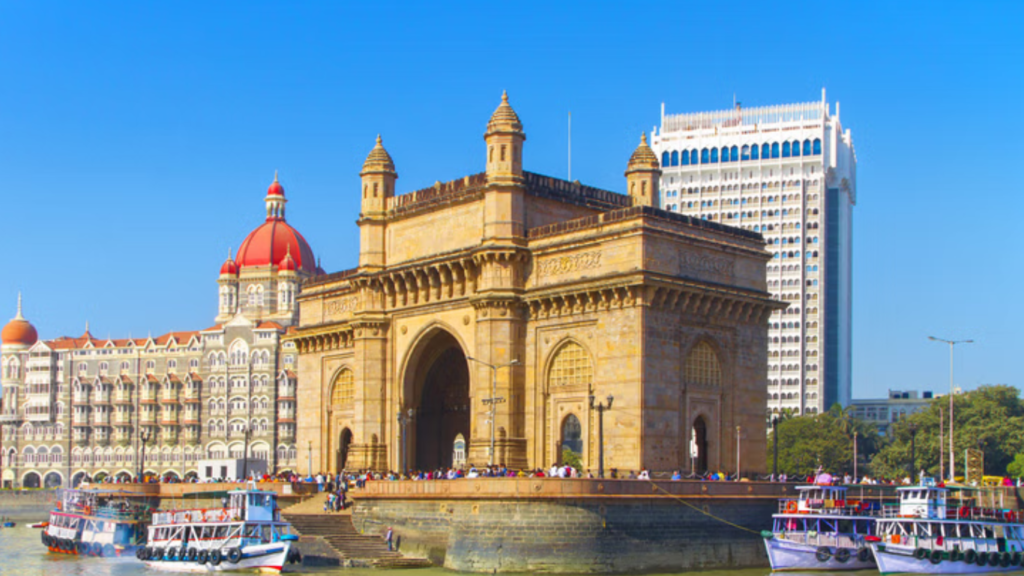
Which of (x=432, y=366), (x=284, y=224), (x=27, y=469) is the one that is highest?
(x=284, y=224)

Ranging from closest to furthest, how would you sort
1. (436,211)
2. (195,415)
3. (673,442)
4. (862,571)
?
(862,571)
(673,442)
(436,211)
(195,415)

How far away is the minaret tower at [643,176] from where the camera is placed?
2479 inches

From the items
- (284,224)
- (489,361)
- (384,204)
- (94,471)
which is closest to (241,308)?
(284,224)

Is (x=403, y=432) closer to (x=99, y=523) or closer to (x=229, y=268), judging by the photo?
(x=99, y=523)

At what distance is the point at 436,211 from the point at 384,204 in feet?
14.2

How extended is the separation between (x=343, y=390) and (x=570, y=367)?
1877 centimetres

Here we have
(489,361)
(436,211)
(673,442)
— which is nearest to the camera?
(673,442)

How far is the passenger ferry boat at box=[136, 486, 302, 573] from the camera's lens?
50.1 m

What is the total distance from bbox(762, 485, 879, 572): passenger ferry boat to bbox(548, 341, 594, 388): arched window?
9704 mm

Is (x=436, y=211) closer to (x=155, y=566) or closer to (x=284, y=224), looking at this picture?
(x=155, y=566)

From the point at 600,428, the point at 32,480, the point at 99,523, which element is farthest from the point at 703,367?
the point at 32,480

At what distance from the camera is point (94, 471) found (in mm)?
150125

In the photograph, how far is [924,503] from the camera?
50406 mm

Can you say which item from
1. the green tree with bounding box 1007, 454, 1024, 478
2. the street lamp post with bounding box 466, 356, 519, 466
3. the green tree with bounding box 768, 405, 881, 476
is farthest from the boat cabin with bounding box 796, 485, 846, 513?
the green tree with bounding box 768, 405, 881, 476
